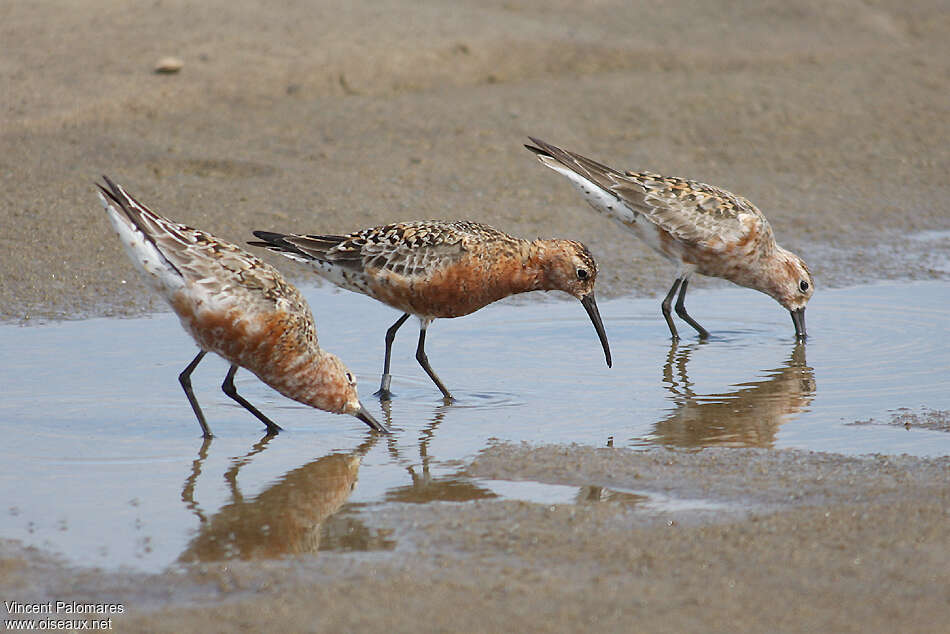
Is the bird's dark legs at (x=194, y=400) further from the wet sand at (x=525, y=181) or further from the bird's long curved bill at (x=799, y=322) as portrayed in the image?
the bird's long curved bill at (x=799, y=322)

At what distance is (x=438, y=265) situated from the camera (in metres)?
9.29

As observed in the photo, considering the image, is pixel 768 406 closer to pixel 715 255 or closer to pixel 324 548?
pixel 715 255

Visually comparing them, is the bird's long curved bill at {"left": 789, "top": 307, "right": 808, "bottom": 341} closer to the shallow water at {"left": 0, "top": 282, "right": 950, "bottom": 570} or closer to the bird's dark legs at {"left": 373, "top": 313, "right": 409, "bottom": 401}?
the shallow water at {"left": 0, "top": 282, "right": 950, "bottom": 570}

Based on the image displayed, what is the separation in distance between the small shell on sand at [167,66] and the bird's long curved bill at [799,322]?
27.2 ft

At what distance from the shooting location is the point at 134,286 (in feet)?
37.9

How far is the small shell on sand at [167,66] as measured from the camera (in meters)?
15.8

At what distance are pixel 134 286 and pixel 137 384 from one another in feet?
8.31

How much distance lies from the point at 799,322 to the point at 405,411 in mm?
3965

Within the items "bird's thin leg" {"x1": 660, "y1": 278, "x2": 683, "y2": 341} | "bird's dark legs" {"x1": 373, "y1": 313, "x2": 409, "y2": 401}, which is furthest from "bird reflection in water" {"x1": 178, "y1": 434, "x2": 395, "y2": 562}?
"bird's thin leg" {"x1": 660, "y1": 278, "x2": 683, "y2": 341}

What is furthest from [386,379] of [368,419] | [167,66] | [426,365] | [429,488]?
[167,66]

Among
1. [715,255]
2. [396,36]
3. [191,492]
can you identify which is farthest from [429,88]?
[191,492]

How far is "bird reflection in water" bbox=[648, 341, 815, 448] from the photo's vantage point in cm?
806

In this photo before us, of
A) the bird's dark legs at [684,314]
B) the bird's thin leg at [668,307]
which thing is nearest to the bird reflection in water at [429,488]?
the bird's thin leg at [668,307]

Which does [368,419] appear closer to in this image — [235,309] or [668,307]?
[235,309]
